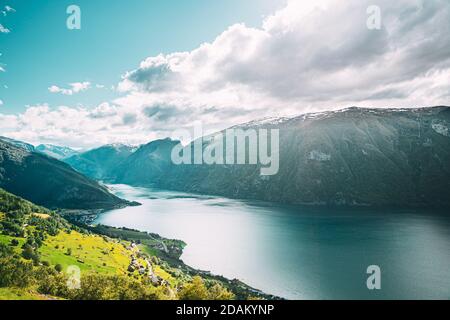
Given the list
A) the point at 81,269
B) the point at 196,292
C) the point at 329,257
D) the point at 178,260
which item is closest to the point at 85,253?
the point at 81,269

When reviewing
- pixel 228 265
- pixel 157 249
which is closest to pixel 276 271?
pixel 228 265

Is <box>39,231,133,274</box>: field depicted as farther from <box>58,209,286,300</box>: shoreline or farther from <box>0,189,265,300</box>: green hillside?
<box>58,209,286,300</box>: shoreline

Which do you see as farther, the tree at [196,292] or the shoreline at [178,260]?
the shoreline at [178,260]

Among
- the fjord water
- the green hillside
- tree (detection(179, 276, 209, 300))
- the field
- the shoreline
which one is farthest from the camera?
the fjord water

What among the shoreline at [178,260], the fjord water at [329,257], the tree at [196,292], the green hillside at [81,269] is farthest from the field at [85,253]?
the tree at [196,292]

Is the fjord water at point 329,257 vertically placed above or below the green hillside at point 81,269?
below

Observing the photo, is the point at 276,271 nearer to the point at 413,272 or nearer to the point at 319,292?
the point at 319,292

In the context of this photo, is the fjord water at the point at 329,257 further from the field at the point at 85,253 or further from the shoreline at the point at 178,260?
the field at the point at 85,253

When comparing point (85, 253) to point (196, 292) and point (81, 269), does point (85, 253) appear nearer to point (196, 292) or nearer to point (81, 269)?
point (81, 269)

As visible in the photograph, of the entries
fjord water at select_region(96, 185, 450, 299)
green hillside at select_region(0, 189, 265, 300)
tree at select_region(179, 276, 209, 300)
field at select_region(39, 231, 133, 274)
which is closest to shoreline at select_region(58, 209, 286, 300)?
green hillside at select_region(0, 189, 265, 300)
